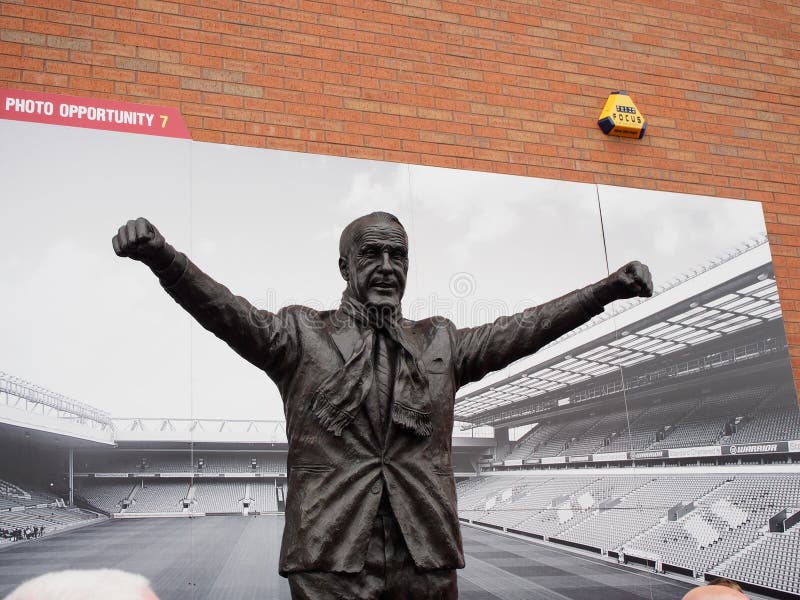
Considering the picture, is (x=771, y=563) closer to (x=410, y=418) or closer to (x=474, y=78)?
(x=410, y=418)

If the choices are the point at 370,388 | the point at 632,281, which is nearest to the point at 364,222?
the point at 370,388

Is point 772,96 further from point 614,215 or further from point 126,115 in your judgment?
point 126,115

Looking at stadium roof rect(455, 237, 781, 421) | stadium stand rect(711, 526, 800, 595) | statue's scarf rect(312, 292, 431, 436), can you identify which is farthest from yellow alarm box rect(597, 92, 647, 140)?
statue's scarf rect(312, 292, 431, 436)

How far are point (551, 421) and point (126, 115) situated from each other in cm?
259

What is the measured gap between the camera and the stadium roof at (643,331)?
3809mm

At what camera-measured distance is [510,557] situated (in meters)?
3.36

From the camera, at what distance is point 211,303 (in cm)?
171

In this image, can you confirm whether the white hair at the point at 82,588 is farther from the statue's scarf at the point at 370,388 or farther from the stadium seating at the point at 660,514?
the stadium seating at the point at 660,514

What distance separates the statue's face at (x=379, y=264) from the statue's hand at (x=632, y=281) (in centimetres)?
56

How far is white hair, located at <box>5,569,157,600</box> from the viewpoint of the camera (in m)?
0.67

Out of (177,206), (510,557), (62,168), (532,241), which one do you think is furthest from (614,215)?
(62,168)

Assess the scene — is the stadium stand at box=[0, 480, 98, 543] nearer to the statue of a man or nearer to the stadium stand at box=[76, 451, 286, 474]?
the stadium stand at box=[76, 451, 286, 474]

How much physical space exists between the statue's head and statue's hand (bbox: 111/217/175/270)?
53 centimetres

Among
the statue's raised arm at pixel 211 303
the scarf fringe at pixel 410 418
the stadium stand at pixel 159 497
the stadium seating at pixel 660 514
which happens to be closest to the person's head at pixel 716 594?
the scarf fringe at pixel 410 418
